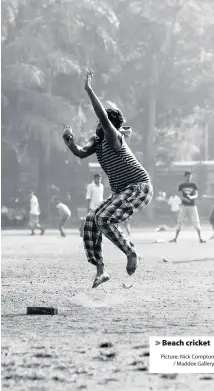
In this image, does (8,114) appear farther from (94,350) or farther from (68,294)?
(94,350)

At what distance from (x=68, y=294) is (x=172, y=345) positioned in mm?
3860

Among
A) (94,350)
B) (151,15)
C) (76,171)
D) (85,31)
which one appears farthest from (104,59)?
(94,350)

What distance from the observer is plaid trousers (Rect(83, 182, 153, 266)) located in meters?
6.58

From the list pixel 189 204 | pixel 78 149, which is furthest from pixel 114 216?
pixel 189 204

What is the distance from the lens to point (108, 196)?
326 inches

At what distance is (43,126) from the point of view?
2734 centimetres

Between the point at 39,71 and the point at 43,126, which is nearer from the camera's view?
the point at 39,71

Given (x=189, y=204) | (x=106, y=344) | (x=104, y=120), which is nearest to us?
(x=106, y=344)

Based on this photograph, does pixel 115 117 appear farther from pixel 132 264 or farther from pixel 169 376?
pixel 169 376

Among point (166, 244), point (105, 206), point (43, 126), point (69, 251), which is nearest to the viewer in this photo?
point (105, 206)

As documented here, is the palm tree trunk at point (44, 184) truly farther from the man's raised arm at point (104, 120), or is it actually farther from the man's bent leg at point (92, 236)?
the man's raised arm at point (104, 120)

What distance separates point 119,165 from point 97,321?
3.50ft

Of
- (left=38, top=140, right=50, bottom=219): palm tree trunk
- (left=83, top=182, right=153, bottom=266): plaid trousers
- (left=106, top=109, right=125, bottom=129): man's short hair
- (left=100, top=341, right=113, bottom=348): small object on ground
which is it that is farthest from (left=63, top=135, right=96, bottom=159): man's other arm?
(left=38, top=140, right=50, bottom=219): palm tree trunk
